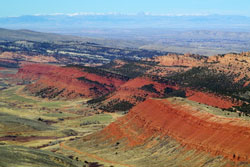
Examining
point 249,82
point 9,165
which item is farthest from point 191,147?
point 249,82

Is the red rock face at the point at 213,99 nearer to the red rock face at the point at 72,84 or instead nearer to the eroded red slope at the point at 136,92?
the eroded red slope at the point at 136,92

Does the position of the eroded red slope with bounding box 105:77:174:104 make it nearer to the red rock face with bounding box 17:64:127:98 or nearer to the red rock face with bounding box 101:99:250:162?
the red rock face with bounding box 17:64:127:98

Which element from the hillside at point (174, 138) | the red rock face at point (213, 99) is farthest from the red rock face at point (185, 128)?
the red rock face at point (213, 99)

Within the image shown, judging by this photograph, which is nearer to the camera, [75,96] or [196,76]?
[196,76]

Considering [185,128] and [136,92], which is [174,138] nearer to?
[185,128]

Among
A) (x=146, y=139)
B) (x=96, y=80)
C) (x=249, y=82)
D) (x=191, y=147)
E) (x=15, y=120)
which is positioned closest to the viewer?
(x=191, y=147)

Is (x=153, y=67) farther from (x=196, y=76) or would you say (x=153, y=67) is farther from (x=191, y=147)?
(x=191, y=147)

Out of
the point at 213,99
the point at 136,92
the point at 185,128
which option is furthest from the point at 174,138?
the point at 136,92
